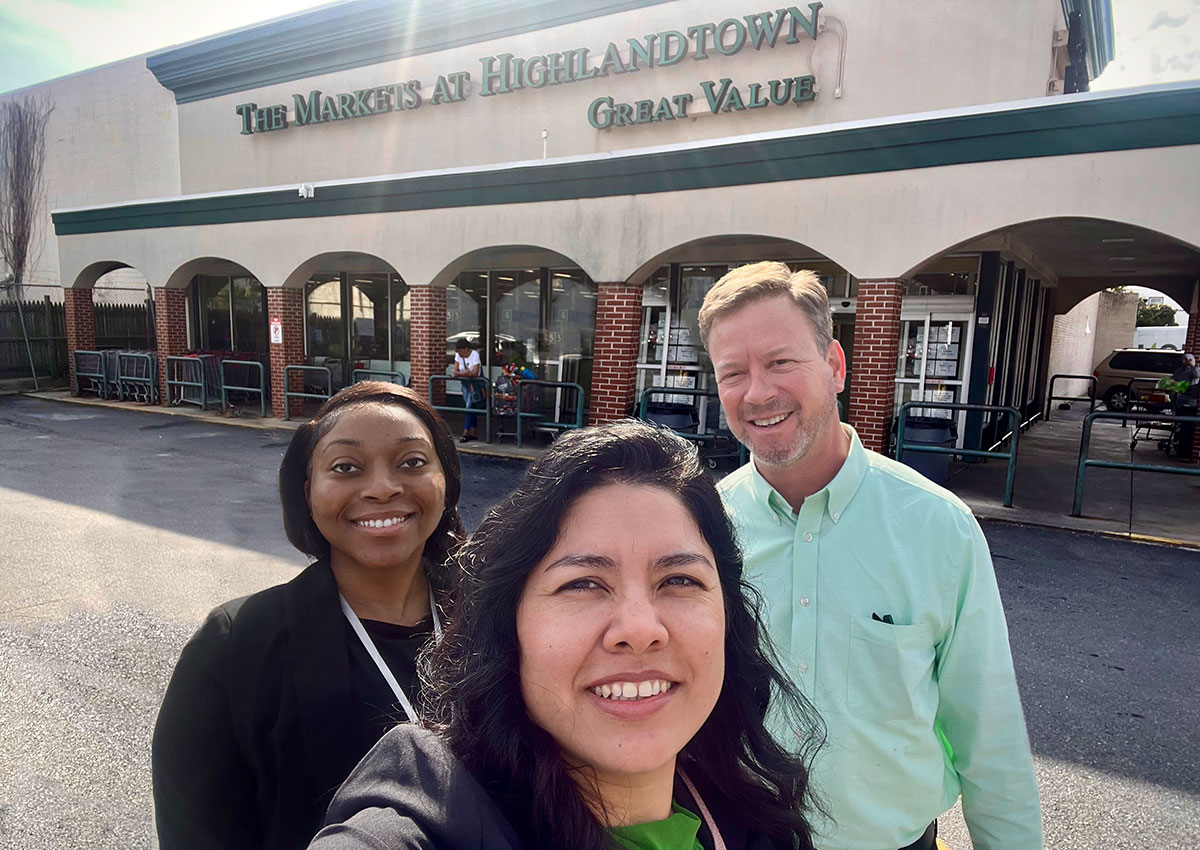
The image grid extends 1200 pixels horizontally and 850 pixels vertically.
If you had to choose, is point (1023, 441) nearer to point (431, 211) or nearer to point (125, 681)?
point (431, 211)

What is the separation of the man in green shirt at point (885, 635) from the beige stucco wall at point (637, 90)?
34.6 ft

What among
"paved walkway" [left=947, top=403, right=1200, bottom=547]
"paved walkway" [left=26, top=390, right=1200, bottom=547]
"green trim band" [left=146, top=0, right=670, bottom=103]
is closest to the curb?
"paved walkway" [left=26, top=390, right=1200, bottom=547]

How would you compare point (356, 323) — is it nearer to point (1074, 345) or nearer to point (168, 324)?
point (168, 324)

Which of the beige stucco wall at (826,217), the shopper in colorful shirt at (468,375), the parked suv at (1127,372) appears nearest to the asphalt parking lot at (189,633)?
the shopper in colorful shirt at (468,375)

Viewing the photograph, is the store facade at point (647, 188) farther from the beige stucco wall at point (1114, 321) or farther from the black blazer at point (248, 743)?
the beige stucco wall at point (1114, 321)

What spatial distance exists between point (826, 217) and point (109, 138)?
2428 centimetres

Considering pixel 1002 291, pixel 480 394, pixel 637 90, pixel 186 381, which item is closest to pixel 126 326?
pixel 186 381

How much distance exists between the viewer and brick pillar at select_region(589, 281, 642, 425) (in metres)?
11.1

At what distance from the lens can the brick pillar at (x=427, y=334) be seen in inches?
514

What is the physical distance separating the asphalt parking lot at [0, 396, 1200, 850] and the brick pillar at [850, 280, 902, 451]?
2.19m

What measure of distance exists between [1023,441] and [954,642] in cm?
1585

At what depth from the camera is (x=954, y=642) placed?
1797 millimetres

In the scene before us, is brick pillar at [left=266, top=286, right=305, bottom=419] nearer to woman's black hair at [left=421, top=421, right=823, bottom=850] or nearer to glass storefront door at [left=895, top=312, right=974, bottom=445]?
glass storefront door at [left=895, top=312, right=974, bottom=445]

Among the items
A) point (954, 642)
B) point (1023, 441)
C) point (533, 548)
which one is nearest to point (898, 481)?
point (954, 642)
